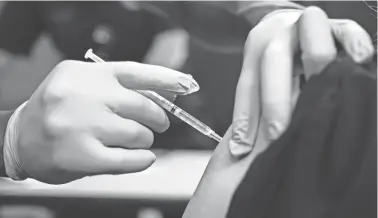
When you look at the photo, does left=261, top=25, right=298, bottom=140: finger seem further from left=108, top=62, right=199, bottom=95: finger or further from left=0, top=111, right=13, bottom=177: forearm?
left=0, top=111, right=13, bottom=177: forearm

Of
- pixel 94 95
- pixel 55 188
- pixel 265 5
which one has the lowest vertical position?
pixel 55 188

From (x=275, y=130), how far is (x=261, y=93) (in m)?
0.05

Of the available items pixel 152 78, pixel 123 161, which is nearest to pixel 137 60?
pixel 152 78

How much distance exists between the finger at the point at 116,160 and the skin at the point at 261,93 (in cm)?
8

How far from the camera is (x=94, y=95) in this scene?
22.5 inches

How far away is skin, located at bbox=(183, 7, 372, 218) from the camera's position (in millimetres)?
537

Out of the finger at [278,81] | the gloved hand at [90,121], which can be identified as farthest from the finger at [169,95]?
the finger at [278,81]

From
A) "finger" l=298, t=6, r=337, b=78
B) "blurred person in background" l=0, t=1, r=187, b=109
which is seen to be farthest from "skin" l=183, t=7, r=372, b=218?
"blurred person in background" l=0, t=1, r=187, b=109

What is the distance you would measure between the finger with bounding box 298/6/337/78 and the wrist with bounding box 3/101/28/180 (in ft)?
1.22

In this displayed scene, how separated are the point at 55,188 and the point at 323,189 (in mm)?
342

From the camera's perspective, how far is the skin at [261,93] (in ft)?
1.76

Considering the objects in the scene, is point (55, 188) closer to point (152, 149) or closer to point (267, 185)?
point (152, 149)

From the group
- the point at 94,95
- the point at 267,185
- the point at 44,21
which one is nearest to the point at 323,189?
the point at 267,185

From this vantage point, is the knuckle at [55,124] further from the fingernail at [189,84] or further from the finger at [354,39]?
the finger at [354,39]
